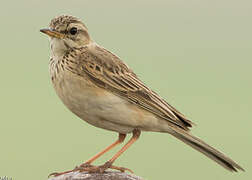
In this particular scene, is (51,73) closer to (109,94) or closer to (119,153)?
(109,94)

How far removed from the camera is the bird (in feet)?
23.6

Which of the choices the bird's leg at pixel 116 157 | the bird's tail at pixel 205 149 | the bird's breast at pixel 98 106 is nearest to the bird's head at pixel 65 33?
the bird's breast at pixel 98 106

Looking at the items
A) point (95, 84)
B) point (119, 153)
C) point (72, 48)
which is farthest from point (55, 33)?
point (119, 153)

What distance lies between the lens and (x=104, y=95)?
7.29m

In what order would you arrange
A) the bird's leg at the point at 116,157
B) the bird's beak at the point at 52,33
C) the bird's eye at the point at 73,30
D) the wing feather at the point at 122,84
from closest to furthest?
the bird's leg at the point at 116,157
the bird's beak at the point at 52,33
the wing feather at the point at 122,84
the bird's eye at the point at 73,30

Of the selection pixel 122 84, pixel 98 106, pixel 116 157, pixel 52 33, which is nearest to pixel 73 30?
pixel 52 33

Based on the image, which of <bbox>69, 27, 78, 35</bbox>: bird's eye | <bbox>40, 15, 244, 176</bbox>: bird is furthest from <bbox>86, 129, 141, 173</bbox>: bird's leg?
<bbox>69, 27, 78, 35</bbox>: bird's eye

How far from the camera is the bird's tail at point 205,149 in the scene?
7438mm

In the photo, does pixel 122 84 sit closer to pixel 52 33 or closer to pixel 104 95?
pixel 104 95

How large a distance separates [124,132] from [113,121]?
0.43 meters

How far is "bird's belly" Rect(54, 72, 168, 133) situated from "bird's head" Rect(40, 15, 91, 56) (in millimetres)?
681

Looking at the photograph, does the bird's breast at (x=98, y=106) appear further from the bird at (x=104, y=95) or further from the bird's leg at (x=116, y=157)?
the bird's leg at (x=116, y=157)

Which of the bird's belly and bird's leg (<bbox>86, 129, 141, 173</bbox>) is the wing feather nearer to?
the bird's belly

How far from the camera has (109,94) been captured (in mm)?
7391
